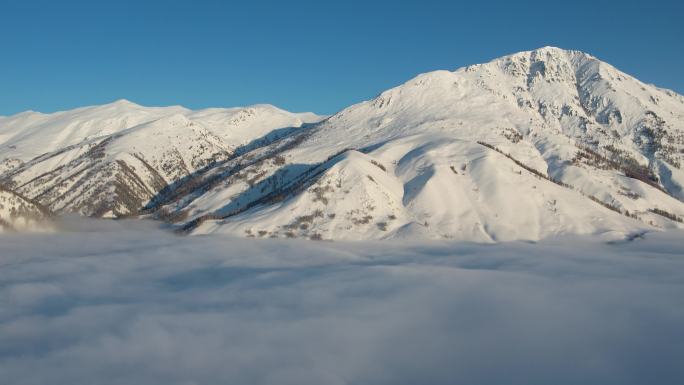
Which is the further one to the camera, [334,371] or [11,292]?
[11,292]

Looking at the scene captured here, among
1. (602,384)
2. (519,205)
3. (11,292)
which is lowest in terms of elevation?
(602,384)

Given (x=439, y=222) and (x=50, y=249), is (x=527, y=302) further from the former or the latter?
(x=50, y=249)

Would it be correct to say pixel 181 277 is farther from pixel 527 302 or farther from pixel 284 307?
→ pixel 527 302

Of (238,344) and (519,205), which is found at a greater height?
(519,205)

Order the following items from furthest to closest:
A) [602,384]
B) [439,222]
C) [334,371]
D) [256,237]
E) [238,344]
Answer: [439,222], [256,237], [238,344], [334,371], [602,384]

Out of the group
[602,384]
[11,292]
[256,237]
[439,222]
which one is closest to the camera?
[602,384]

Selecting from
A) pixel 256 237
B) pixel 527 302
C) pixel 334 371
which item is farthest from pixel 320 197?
pixel 334 371

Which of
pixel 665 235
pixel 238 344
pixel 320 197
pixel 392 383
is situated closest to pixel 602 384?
pixel 392 383
